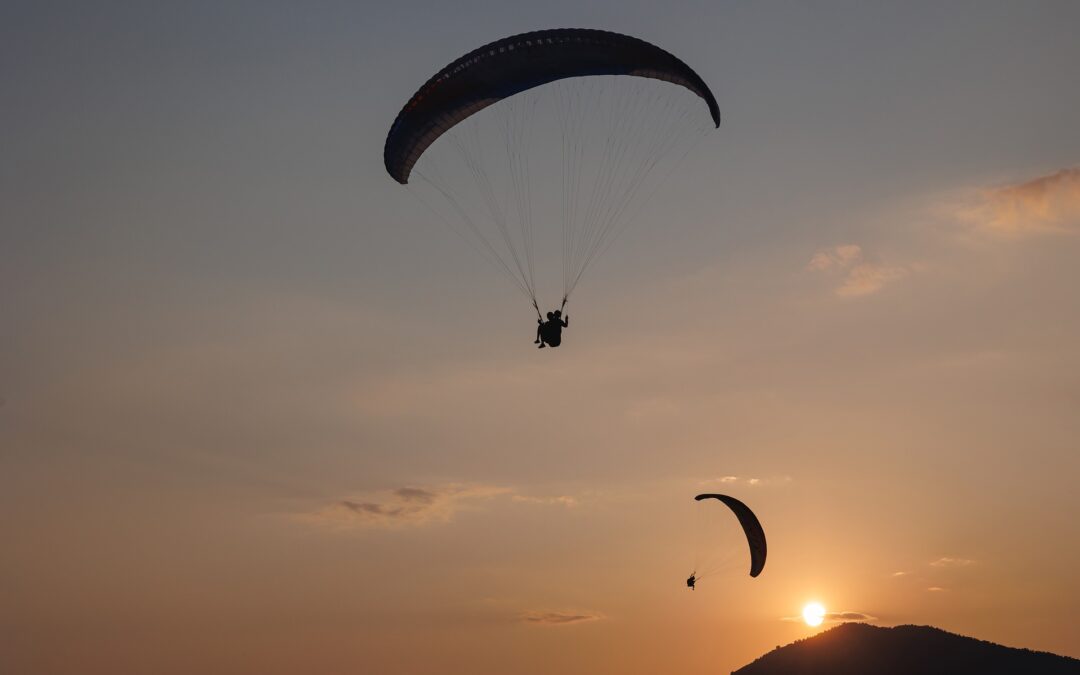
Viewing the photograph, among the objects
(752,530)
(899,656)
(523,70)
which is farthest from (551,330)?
(899,656)

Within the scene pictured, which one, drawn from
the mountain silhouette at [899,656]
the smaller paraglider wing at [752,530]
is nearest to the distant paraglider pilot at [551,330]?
the smaller paraglider wing at [752,530]

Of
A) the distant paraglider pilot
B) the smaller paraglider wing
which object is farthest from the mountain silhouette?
the distant paraglider pilot

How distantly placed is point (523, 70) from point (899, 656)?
108m

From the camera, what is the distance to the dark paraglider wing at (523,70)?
116 feet

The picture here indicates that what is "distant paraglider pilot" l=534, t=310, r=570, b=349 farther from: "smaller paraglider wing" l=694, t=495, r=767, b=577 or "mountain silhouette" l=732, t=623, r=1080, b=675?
"mountain silhouette" l=732, t=623, r=1080, b=675

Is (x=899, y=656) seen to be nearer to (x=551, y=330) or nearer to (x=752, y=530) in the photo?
(x=752, y=530)

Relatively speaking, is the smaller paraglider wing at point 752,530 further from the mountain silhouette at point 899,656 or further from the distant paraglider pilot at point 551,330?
the mountain silhouette at point 899,656

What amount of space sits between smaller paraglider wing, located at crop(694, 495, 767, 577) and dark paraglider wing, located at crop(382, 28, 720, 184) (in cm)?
2775

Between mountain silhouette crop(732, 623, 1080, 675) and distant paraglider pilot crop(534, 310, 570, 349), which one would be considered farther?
mountain silhouette crop(732, 623, 1080, 675)

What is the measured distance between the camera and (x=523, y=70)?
36.2 metres

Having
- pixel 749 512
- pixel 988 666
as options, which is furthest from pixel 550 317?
pixel 988 666

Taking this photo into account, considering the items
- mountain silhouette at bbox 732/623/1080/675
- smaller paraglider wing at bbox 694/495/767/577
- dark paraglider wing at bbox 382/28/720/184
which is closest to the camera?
dark paraglider wing at bbox 382/28/720/184

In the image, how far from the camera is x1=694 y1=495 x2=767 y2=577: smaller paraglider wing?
195 ft

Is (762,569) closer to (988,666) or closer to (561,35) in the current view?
(561,35)
